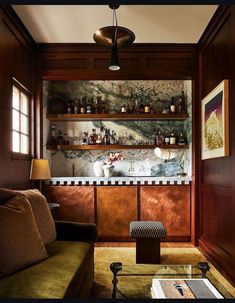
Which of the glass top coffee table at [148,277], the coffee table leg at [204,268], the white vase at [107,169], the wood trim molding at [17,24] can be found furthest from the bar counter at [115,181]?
the coffee table leg at [204,268]

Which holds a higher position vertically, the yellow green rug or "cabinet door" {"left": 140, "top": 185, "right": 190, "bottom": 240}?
Answer: "cabinet door" {"left": 140, "top": 185, "right": 190, "bottom": 240}

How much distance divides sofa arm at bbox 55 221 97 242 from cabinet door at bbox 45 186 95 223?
1782mm

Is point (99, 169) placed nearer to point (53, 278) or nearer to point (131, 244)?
point (131, 244)

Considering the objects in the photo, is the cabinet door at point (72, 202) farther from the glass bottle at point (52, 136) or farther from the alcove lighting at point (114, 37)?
the alcove lighting at point (114, 37)

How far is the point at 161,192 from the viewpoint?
464 centimetres

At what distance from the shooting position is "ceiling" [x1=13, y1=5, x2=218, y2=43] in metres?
3.32

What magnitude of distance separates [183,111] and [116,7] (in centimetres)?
234

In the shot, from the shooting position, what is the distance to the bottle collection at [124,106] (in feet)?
16.9

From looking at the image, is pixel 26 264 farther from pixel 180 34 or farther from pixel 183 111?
pixel 183 111

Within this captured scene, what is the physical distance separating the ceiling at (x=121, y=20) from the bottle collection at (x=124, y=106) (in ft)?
3.98

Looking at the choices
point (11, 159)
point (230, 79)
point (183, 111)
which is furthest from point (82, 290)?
point (183, 111)

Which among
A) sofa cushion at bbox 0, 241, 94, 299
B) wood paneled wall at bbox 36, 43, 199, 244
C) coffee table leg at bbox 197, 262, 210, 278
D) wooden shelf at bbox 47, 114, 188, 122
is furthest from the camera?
wooden shelf at bbox 47, 114, 188, 122

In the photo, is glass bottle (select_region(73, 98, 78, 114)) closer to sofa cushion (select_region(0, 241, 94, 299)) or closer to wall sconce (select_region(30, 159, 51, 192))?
wall sconce (select_region(30, 159, 51, 192))

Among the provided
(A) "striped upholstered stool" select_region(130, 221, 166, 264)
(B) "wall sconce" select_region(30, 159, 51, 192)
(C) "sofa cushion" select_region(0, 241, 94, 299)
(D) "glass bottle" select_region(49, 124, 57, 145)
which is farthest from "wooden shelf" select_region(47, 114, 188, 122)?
(C) "sofa cushion" select_region(0, 241, 94, 299)
